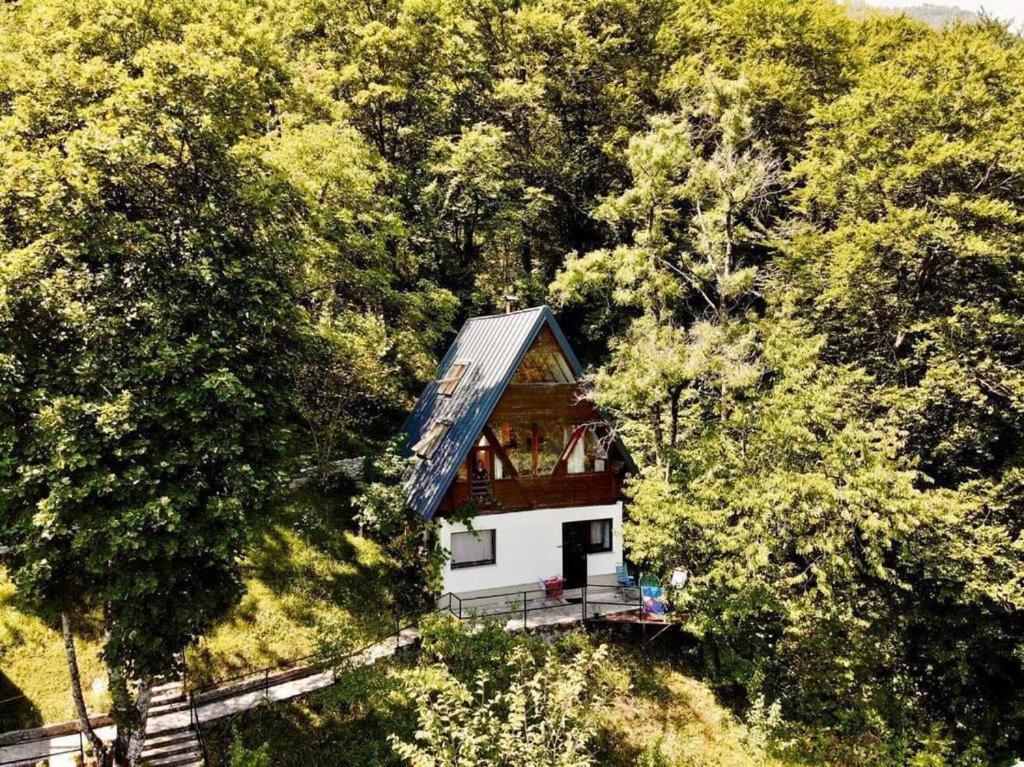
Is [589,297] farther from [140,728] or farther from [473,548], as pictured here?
[140,728]

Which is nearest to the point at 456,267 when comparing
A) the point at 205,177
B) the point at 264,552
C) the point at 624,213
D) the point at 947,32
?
the point at 624,213

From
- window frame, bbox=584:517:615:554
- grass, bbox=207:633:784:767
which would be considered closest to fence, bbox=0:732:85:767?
grass, bbox=207:633:784:767

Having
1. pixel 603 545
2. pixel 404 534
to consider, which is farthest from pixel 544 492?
pixel 404 534

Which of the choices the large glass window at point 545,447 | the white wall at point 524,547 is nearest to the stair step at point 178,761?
the white wall at point 524,547

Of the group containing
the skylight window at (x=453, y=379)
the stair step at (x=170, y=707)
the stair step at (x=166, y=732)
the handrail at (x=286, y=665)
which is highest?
the skylight window at (x=453, y=379)

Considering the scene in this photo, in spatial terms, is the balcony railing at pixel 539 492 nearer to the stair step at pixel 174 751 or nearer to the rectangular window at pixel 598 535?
the rectangular window at pixel 598 535

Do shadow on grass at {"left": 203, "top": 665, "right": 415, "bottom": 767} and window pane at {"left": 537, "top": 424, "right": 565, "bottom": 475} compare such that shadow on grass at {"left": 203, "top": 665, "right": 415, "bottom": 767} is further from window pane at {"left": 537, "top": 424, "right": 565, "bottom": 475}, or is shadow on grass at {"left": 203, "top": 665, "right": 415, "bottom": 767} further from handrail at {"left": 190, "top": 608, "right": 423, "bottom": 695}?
window pane at {"left": 537, "top": 424, "right": 565, "bottom": 475}
